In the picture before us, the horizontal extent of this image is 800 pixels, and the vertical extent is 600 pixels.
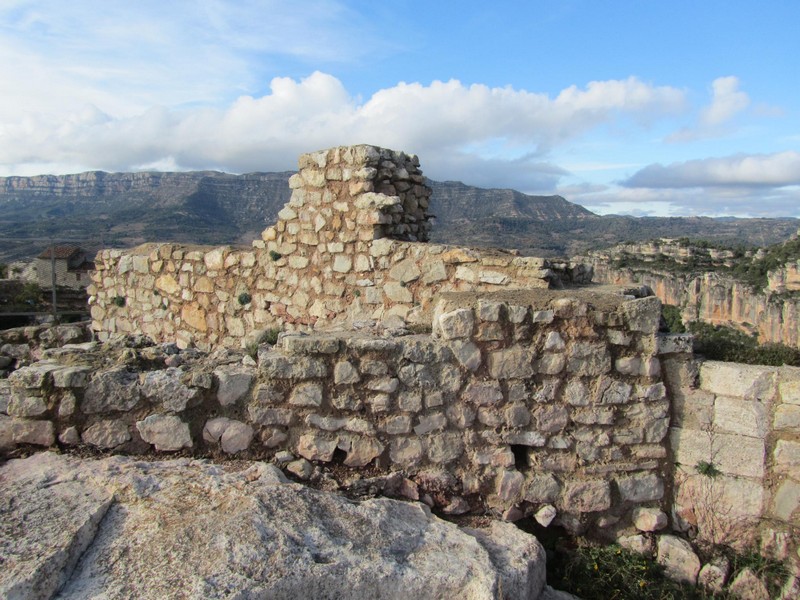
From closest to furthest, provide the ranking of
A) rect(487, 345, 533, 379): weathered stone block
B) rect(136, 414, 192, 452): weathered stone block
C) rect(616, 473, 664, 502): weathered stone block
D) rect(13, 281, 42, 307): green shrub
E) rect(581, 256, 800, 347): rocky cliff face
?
rect(136, 414, 192, 452): weathered stone block < rect(487, 345, 533, 379): weathered stone block < rect(616, 473, 664, 502): weathered stone block < rect(13, 281, 42, 307): green shrub < rect(581, 256, 800, 347): rocky cliff face

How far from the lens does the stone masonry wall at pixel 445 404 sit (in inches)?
145

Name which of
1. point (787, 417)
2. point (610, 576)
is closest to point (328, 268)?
point (610, 576)

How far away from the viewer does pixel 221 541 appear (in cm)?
267

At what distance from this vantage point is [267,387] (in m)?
3.80

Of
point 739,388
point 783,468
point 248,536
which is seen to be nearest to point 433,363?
point 248,536

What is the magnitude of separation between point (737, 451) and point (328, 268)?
4.26 metres

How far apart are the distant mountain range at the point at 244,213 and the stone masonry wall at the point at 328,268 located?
42069 millimetres

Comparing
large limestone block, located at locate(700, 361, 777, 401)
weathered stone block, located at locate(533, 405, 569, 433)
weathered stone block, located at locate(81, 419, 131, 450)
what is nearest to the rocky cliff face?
large limestone block, located at locate(700, 361, 777, 401)

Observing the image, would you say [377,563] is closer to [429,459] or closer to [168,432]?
[429,459]

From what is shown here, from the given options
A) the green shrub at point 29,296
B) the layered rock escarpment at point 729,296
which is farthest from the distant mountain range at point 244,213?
the green shrub at point 29,296

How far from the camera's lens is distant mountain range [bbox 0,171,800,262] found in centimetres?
5894

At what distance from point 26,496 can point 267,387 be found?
1379 mm

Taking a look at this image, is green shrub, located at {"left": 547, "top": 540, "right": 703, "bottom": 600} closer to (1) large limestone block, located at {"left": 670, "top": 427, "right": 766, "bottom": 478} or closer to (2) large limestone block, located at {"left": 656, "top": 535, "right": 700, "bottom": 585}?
(2) large limestone block, located at {"left": 656, "top": 535, "right": 700, "bottom": 585}

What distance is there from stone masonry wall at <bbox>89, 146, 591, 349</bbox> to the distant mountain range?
4207 centimetres
